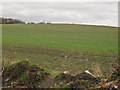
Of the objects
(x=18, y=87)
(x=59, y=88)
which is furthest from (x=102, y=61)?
(x=18, y=87)

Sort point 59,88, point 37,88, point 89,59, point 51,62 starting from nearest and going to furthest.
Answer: point 59,88 → point 37,88 → point 51,62 → point 89,59

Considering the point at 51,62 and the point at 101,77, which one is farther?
the point at 51,62

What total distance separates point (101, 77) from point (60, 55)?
575 centimetres

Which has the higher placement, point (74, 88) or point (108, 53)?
point (108, 53)

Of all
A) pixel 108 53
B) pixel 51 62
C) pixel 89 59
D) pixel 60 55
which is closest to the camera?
pixel 51 62

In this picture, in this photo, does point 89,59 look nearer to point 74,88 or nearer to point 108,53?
point 108,53

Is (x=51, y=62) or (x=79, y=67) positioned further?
(x=51, y=62)

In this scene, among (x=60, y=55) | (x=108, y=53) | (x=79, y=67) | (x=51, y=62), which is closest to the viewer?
(x=79, y=67)

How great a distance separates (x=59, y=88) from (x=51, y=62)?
14.0ft

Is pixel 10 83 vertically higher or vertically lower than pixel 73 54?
lower

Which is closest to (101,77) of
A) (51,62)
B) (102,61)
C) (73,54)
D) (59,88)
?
(59,88)

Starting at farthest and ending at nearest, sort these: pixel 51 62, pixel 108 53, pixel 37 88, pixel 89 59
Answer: pixel 108 53, pixel 89 59, pixel 51 62, pixel 37 88

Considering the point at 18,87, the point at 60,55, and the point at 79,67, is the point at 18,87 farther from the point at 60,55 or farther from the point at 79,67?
the point at 60,55

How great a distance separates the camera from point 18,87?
934 centimetres
